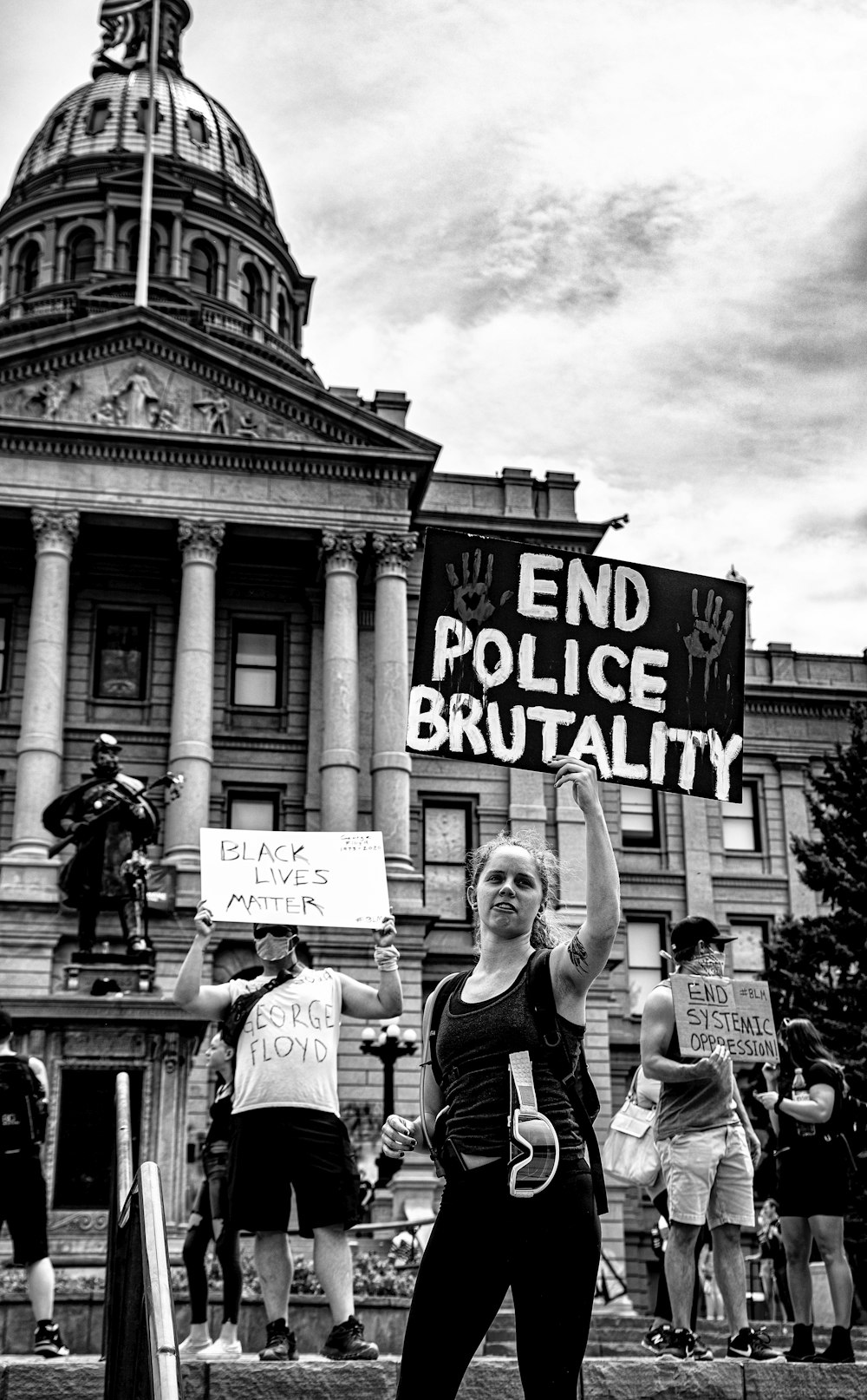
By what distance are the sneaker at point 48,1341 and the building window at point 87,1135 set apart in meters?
6.08

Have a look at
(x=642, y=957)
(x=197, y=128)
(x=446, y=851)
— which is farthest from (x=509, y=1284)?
(x=197, y=128)

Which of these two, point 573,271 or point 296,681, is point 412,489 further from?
point 573,271

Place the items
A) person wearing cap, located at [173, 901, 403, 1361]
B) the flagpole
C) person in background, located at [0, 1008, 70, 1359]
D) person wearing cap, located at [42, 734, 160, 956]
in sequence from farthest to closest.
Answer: the flagpole
person wearing cap, located at [42, 734, 160, 956]
person in background, located at [0, 1008, 70, 1359]
person wearing cap, located at [173, 901, 403, 1361]

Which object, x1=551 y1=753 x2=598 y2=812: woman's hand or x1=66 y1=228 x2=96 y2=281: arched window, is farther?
x1=66 y1=228 x2=96 y2=281: arched window

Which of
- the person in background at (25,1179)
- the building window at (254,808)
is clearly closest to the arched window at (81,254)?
the building window at (254,808)

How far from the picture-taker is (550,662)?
7559 mm

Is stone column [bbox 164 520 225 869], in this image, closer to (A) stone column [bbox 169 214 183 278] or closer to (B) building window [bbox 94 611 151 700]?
(B) building window [bbox 94 611 151 700]

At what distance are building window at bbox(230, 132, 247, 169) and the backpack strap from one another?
204 ft

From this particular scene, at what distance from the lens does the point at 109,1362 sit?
596 cm

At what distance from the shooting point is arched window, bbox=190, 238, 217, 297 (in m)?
57.2

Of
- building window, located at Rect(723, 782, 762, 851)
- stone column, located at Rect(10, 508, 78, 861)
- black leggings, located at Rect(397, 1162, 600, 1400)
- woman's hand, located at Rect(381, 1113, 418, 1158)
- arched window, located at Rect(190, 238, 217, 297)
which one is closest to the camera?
black leggings, located at Rect(397, 1162, 600, 1400)

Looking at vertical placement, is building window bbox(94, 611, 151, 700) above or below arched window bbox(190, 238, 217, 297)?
below

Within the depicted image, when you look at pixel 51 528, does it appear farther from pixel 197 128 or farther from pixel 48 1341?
pixel 197 128

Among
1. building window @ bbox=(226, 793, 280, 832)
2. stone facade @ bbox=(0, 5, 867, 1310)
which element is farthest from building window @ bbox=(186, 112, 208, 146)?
building window @ bbox=(226, 793, 280, 832)
